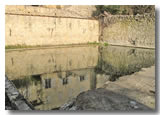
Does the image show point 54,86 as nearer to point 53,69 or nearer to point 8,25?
point 53,69

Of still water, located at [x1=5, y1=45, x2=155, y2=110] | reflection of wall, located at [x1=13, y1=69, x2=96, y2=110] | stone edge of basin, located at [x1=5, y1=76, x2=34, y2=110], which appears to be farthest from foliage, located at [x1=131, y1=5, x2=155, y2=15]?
stone edge of basin, located at [x1=5, y1=76, x2=34, y2=110]

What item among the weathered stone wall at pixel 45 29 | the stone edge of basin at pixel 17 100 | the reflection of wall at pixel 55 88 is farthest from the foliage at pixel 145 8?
the stone edge of basin at pixel 17 100

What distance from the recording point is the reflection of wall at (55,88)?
9.33ft

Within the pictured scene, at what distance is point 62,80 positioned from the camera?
3.85 m

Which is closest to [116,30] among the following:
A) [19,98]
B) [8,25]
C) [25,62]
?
[8,25]

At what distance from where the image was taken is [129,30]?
402 inches

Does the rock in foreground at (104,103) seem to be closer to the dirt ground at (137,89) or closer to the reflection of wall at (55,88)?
the dirt ground at (137,89)

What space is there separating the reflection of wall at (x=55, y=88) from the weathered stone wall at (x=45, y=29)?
180 inches

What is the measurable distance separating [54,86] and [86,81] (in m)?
0.70

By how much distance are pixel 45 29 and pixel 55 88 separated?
665cm

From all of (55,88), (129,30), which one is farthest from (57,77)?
(129,30)

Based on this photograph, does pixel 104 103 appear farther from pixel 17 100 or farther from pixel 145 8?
pixel 145 8

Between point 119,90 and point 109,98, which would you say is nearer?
point 109,98

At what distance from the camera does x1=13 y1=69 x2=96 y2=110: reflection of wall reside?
112 inches
